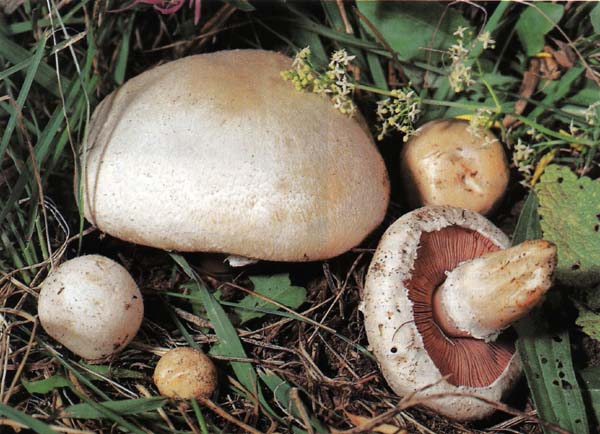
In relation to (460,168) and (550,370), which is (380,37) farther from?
(550,370)

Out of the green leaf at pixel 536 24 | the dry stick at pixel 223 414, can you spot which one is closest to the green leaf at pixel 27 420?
the dry stick at pixel 223 414

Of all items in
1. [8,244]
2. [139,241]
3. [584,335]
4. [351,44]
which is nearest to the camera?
[139,241]

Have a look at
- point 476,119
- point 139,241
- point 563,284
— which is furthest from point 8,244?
point 563,284

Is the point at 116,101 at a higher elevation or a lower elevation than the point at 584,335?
higher

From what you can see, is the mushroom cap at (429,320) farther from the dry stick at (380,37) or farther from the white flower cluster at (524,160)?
the dry stick at (380,37)

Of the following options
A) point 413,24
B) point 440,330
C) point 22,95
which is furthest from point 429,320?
point 22,95

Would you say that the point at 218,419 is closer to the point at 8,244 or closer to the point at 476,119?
the point at 8,244

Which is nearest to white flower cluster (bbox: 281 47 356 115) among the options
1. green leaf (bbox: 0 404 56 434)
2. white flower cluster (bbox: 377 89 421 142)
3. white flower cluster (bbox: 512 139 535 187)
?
white flower cluster (bbox: 377 89 421 142)
